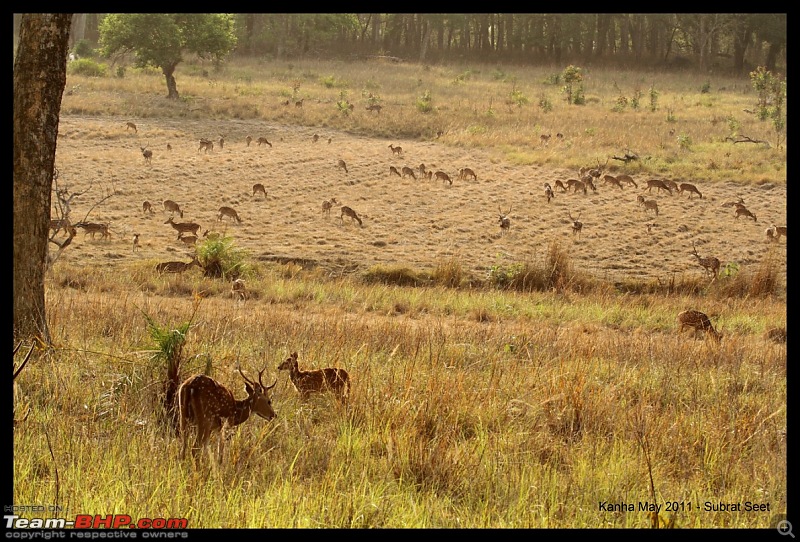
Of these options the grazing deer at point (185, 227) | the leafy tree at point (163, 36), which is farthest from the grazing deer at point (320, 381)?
the leafy tree at point (163, 36)

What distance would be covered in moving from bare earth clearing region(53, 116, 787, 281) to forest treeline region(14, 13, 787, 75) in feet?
115

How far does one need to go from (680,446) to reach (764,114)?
31.0 metres

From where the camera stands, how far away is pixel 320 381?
4.99 m

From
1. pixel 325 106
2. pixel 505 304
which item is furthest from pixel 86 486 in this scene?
pixel 325 106

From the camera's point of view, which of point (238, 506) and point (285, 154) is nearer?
point (238, 506)

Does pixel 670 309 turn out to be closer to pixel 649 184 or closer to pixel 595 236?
pixel 595 236

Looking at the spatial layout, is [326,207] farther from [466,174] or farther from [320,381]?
[320,381]

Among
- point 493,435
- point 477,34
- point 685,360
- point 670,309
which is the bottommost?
point 670,309

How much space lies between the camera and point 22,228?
6055 millimetres

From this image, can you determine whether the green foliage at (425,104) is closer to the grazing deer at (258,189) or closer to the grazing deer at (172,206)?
the grazing deer at (258,189)

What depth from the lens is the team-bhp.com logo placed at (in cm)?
327

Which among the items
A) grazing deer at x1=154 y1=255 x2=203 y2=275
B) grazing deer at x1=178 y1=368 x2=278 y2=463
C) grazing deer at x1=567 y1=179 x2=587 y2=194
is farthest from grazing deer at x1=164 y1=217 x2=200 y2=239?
grazing deer at x1=178 y1=368 x2=278 y2=463

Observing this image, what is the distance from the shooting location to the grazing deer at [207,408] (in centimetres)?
396

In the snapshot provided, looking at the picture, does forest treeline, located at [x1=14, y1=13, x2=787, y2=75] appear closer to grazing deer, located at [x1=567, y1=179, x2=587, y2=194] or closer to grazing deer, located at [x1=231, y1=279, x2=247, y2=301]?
grazing deer, located at [x1=567, y1=179, x2=587, y2=194]
